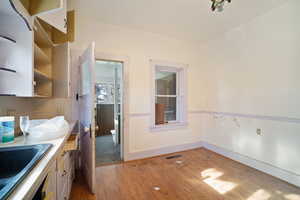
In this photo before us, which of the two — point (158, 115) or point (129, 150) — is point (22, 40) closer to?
point (129, 150)

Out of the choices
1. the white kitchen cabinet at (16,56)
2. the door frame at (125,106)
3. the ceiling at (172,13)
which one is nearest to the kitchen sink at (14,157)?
the white kitchen cabinet at (16,56)

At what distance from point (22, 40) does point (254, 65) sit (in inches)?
125

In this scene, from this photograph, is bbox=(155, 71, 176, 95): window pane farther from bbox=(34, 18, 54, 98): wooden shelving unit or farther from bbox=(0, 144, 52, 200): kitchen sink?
bbox=(0, 144, 52, 200): kitchen sink

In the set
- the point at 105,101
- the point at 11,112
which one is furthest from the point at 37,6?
the point at 105,101

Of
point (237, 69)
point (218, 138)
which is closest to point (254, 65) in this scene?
point (237, 69)

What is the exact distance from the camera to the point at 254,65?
2.40 m

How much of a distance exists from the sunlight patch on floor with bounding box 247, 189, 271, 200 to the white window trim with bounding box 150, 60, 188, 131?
1700mm

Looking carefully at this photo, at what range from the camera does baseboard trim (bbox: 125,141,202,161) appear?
2.71 meters

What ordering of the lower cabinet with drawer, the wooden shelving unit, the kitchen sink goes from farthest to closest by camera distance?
the wooden shelving unit → the lower cabinet with drawer → the kitchen sink

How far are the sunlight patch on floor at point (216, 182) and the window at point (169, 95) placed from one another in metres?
1.17

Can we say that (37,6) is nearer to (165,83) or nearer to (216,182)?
(165,83)

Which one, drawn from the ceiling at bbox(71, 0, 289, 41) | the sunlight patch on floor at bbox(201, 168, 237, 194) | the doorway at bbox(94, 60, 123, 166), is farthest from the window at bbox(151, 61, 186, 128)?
the doorway at bbox(94, 60, 123, 166)

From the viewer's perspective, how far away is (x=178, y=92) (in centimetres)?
339

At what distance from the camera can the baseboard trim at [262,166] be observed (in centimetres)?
193
